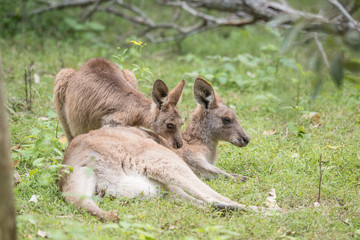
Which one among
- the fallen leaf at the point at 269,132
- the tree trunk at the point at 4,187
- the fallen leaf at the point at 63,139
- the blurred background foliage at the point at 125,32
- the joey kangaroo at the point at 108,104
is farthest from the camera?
the blurred background foliage at the point at 125,32

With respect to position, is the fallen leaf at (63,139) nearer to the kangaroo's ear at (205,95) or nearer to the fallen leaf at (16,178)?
the fallen leaf at (16,178)

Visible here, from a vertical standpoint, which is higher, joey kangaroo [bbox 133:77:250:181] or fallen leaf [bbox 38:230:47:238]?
fallen leaf [bbox 38:230:47:238]

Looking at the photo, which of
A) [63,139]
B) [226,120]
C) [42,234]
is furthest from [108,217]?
[63,139]

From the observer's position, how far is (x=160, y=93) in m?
5.16

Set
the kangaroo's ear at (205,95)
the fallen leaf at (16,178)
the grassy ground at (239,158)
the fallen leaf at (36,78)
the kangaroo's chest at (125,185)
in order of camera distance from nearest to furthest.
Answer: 1. the grassy ground at (239,158)
2. the kangaroo's chest at (125,185)
3. the fallen leaf at (16,178)
4. the kangaroo's ear at (205,95)
5. the fallen leaf at (36,78)

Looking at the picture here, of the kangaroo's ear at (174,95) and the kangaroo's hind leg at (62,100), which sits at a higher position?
the kangaroo's ear at (174,95)

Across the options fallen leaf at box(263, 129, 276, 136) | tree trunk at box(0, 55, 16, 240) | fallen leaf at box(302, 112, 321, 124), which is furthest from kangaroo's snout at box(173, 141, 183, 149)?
tree trunk at box(0, 55, 16, 240)

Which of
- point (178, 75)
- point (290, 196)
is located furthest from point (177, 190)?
point (178, 75)

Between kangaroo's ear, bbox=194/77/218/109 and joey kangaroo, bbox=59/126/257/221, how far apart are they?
4.14ft

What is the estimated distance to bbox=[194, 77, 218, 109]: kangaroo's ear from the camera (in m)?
5.29

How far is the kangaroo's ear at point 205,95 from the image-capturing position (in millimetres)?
5289

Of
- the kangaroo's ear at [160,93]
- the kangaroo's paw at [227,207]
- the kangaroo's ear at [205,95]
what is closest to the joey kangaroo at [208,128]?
the kangaroo's ear at [205,95]

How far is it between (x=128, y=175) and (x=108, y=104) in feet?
4.68

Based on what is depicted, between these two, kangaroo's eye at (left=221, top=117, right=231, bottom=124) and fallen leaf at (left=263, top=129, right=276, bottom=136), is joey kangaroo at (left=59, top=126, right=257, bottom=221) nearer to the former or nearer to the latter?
kangaroo's eye at (left=221, top=117, right=231, bottom=124)
